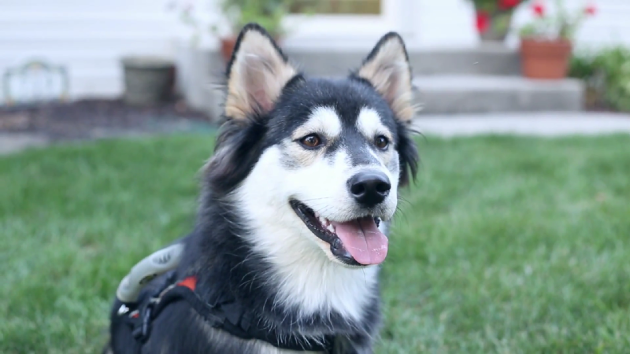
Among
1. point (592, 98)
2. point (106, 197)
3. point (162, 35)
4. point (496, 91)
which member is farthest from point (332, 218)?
point (592, 98)

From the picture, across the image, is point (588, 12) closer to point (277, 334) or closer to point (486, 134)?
point (486, 134)

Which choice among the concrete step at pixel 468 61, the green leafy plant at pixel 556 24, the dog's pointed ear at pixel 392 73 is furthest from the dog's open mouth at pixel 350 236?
the green leafy plant at pixel 556 24

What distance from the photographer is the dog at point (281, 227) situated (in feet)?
7.73

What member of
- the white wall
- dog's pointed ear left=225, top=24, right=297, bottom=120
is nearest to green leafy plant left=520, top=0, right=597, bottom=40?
the white wall

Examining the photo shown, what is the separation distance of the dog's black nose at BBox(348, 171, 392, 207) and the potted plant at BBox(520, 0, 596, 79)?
7.77 m

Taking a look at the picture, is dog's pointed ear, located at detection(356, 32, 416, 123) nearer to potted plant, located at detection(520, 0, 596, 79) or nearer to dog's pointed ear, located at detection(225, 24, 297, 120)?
dog's pointed ear, located at detection(225, 24, 297, 120)

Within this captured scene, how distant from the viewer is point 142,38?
9.77m

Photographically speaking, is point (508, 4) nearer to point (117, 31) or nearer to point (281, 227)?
point (117, 31)

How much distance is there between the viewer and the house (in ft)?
30.0

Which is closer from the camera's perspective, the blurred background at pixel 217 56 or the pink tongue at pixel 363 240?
the pink tongue at pixel 363 240

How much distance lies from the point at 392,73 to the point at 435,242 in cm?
176

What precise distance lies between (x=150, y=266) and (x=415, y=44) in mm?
8341

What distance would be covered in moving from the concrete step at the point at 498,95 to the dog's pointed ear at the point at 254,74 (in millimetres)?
6099

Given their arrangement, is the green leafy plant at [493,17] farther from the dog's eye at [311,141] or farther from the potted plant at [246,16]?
the dog's eye at [311,141]
